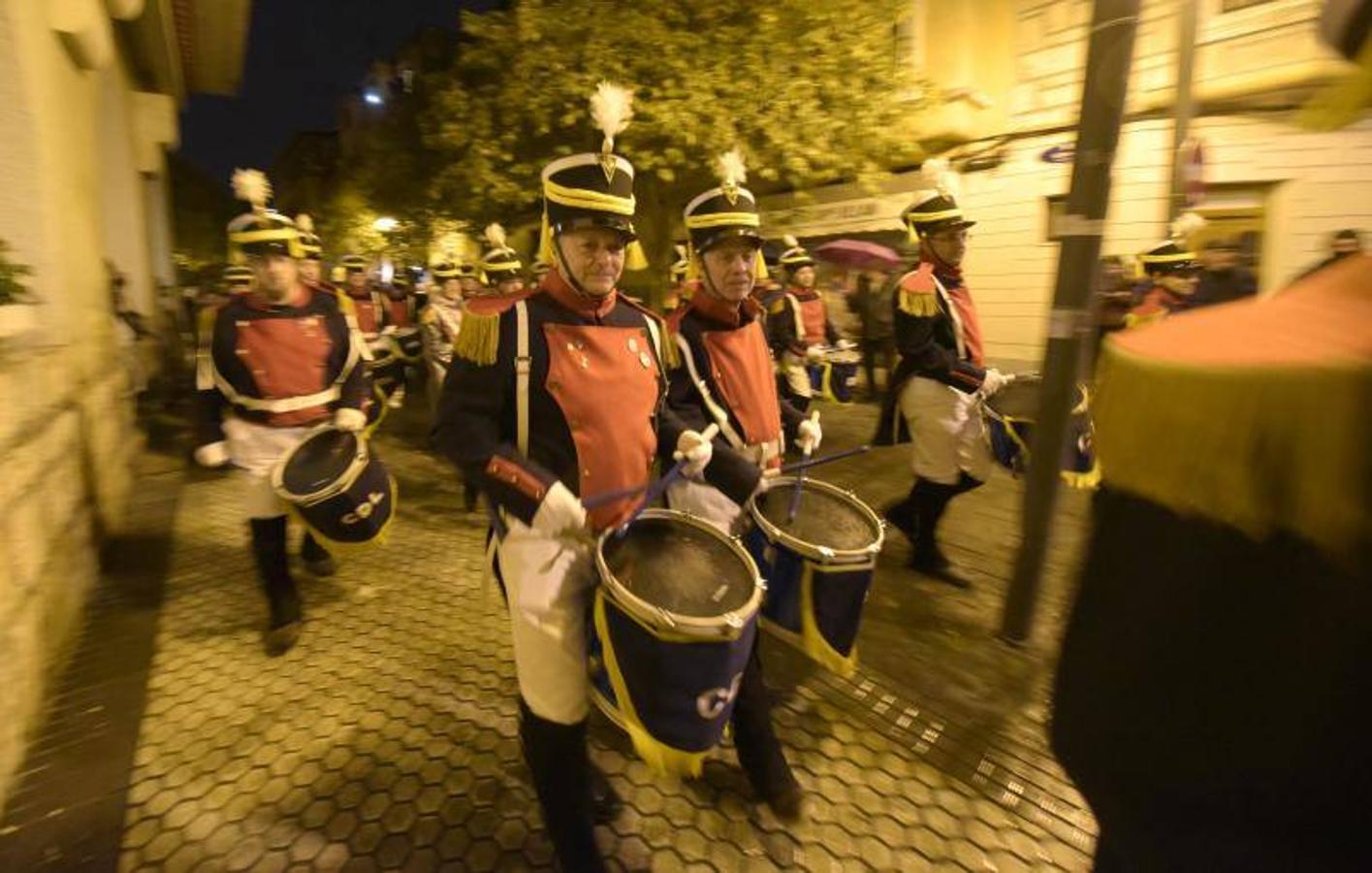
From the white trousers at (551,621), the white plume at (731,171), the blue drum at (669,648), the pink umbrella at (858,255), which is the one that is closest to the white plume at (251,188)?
the white plume at (731,171)

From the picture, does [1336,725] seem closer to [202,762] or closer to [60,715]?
[202,762]

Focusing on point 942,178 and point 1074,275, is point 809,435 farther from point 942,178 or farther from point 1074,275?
point 942,178

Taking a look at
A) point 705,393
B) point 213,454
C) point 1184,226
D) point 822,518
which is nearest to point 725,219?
point 705,393

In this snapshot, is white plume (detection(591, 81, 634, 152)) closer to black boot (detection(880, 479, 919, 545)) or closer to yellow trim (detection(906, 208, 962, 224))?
yellow trim (detection(906, 208, 962, 224))

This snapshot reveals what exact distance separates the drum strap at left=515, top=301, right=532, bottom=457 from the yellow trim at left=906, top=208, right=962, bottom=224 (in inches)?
120

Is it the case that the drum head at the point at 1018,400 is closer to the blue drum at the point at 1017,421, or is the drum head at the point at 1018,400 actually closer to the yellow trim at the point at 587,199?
the blue drum at the point at 1017,421

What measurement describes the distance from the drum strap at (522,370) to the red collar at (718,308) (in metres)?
1.00

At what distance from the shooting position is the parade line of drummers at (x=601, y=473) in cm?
204

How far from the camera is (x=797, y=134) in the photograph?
1060 centimetres

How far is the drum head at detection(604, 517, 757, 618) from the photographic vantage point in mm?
2010

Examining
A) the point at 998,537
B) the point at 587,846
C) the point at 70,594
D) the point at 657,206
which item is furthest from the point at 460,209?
the point at 587,846

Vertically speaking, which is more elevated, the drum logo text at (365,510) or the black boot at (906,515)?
the drum logo text at (365,510)

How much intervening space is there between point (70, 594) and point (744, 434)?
406cm

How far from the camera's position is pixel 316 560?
16.6 feet
